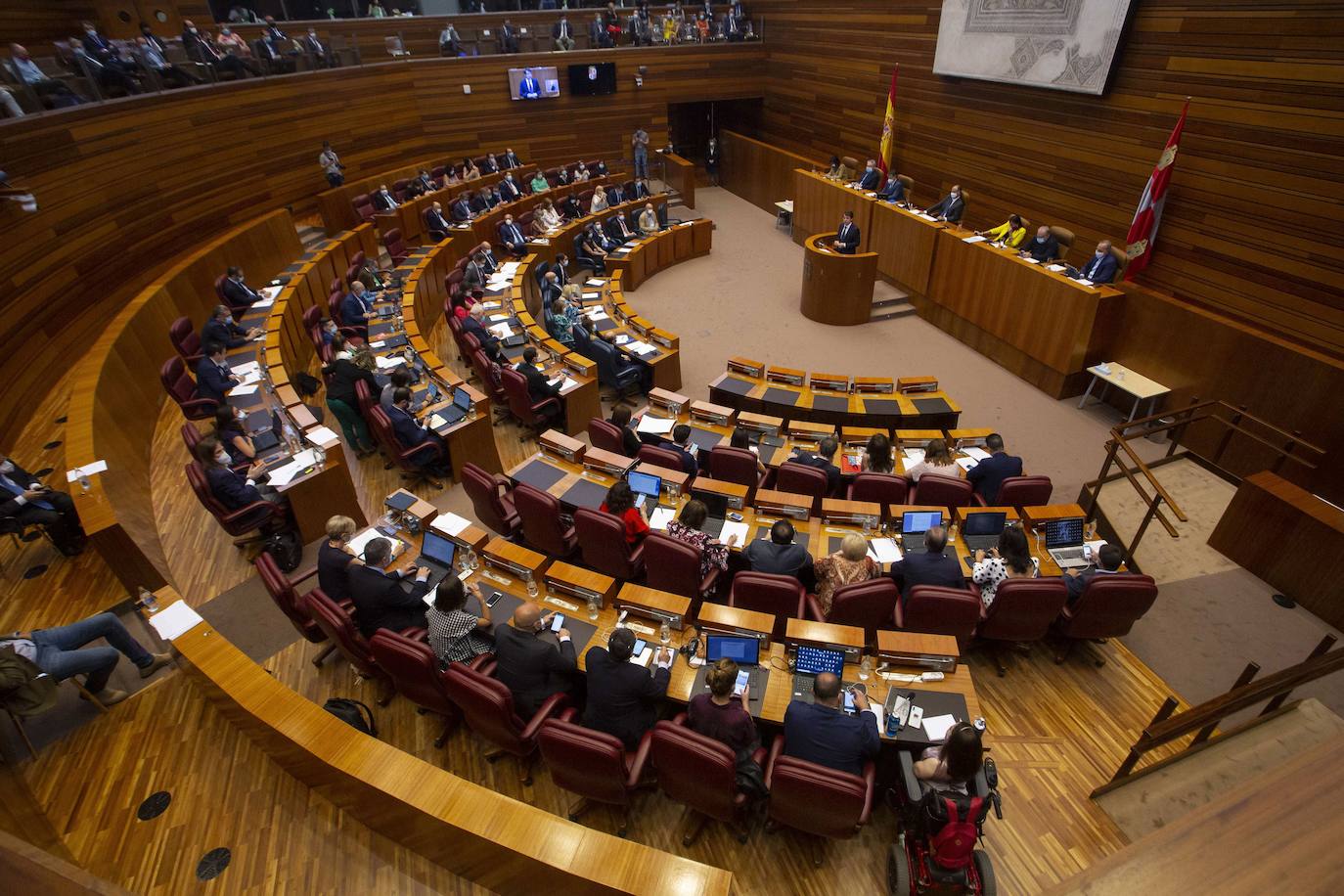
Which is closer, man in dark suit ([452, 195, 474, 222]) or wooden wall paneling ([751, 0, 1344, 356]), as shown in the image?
wooden wall paneling ([751, 0, 1344, 356])

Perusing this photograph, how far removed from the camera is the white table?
772 cm

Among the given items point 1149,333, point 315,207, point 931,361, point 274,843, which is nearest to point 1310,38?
point 1149,333

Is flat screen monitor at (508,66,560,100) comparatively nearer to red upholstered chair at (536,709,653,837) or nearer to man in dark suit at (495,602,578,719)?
man in dark suit at (495,602,578,719)

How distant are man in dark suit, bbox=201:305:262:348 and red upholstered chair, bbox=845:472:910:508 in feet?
24.4

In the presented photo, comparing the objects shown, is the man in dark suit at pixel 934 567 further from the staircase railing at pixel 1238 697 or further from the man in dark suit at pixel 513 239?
the man in dark suit at pixel 513 239

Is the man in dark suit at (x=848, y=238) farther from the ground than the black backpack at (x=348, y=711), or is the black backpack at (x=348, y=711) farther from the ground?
the man in dark suit at (x=848, y=238)

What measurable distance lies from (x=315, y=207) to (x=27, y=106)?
5.68m

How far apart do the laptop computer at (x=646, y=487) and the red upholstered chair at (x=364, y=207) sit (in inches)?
399

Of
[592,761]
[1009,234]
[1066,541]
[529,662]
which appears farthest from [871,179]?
[592,761]

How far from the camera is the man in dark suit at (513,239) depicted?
40.5ft

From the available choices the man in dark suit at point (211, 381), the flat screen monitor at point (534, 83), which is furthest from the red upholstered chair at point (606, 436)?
the flat screen monitor at point (534, 83)

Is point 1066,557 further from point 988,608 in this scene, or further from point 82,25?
point 82,25

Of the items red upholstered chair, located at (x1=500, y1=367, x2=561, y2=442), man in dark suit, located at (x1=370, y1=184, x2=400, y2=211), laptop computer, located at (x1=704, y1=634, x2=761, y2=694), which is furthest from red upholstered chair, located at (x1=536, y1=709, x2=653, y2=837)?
man in dark suit, located at (x1=370, y1=184, x2=400, y2=211)

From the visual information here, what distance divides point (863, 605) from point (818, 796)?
1555mm
